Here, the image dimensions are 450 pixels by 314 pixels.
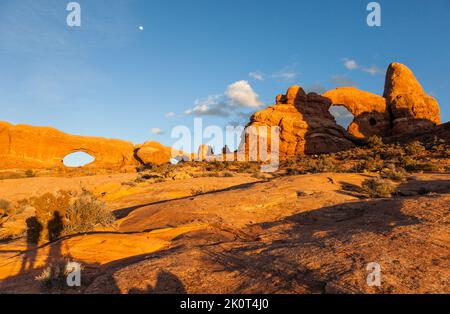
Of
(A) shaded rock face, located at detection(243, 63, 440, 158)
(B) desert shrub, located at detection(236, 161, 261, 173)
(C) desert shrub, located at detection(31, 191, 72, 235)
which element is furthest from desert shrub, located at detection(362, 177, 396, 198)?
(A) shaded rock face, located at detection(243, 63, 440, 158)

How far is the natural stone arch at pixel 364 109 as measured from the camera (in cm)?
4850

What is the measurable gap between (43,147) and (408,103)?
55.9 meters

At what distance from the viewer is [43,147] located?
48.9 metres

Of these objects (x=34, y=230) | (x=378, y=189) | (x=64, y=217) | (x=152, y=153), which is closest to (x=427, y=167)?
(x=378, y=189)

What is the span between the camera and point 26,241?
9.18m

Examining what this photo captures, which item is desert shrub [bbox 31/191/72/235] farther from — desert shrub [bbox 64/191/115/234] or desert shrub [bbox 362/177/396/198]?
desert shrub [bbox 362/177/396/198]

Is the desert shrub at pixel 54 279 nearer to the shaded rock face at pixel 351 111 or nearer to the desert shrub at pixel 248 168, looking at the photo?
the desert shrub at pixel 248 168

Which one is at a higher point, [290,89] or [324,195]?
[290,89]

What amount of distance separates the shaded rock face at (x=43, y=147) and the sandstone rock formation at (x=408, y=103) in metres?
46.7

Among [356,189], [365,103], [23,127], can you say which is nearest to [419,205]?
[356,189]

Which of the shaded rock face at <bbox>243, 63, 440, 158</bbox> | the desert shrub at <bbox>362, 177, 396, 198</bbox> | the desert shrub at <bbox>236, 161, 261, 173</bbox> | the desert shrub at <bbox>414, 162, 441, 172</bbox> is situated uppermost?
the shaded rock face at <bbox>243, 63, 440, 158</bbox>

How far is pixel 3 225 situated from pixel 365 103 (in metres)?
49.9

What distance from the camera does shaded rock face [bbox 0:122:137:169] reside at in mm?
45938

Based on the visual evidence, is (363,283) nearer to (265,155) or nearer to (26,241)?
(26,241)
